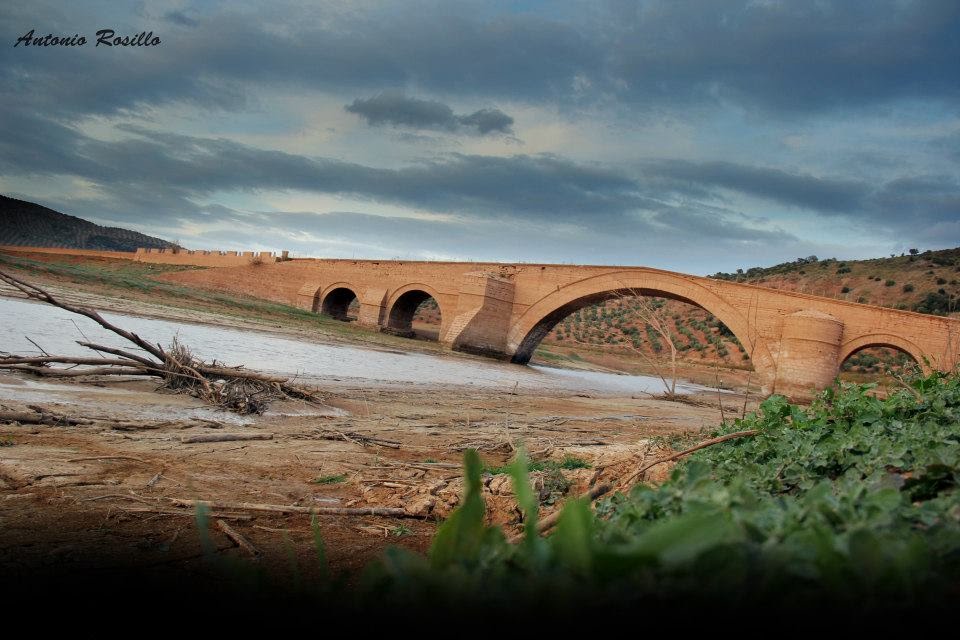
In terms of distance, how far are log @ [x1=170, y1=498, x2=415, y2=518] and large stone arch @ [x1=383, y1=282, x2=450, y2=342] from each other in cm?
3082

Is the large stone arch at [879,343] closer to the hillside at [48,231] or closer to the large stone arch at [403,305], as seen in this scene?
the large stone arch at [403,305]

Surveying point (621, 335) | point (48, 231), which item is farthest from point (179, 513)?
point (48, 231)

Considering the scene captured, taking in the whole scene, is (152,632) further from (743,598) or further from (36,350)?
(36,350)

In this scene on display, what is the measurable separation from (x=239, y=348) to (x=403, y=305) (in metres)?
22.5

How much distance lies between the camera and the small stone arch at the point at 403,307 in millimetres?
36562

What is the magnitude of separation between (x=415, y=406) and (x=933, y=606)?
10099 millimetres

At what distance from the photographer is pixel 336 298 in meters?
42.8

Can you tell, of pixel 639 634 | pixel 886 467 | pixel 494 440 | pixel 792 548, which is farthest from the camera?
pixel 494 440

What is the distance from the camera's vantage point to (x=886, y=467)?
2.17m

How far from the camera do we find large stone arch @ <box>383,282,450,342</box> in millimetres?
36122

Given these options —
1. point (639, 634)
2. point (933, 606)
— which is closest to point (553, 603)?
point (639, 634)

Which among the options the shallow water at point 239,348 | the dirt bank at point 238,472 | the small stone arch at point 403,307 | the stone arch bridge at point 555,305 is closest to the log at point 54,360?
the dirt bank at point 238,472

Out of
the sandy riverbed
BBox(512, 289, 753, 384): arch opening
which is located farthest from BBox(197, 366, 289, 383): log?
BBox(512, 289, 753, 384): arch opening

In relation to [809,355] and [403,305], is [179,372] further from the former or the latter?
[403,305]
